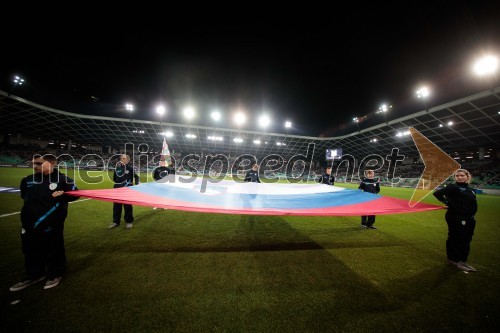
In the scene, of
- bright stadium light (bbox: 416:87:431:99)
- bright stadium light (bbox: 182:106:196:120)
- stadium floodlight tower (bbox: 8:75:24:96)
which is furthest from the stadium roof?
bright stadium light (bbox: 182:106:196:120)

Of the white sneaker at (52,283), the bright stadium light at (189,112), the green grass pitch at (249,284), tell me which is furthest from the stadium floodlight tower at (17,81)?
the white sneaker at (52,283)

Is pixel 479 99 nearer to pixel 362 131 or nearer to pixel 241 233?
pixel 362 131

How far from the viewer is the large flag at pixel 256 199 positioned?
3193 millimetres

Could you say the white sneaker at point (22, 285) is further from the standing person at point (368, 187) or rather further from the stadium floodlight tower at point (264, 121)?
the stadium floodlight tower at point (264, 121)

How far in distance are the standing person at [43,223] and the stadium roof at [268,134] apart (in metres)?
27.5

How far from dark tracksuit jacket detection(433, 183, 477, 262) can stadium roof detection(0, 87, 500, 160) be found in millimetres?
21418

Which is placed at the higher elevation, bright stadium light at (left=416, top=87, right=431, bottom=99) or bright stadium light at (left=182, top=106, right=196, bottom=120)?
bright stadium light at (left=416, top=87, right=431, bottom=99)

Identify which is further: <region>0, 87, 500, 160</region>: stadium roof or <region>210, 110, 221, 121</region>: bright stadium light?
<region>210, 110, 221, 121</region>: bright stadium light

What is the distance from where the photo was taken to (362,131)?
1191 inches

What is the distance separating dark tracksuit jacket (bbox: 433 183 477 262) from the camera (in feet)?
12.0

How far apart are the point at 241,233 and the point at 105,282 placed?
3.24 meters

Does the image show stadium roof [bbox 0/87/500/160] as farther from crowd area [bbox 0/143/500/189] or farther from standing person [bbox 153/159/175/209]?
standing person [bbox 153/159/175/209]

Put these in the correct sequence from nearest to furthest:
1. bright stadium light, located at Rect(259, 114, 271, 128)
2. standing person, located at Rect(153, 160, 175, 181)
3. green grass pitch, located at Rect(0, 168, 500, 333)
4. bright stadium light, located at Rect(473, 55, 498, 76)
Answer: green grass pitch, located at Rect(0, 168, 500, 333) < standing person, located at Rect(153, 160, 175, 181) < bright stadium light, located at Rect(473, 55, 498, 76) < bright stadium light, located at Rect(259, 114, 271, 128)

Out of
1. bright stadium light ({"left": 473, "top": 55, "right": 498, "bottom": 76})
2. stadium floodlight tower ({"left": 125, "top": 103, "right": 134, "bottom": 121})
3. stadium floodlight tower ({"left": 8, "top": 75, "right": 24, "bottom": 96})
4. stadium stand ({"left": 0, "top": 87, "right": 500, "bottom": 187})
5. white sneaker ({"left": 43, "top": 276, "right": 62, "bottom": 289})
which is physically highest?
bright stadium light ({"left": 473, "top": 55, "right": 498, "bottom": 76})
